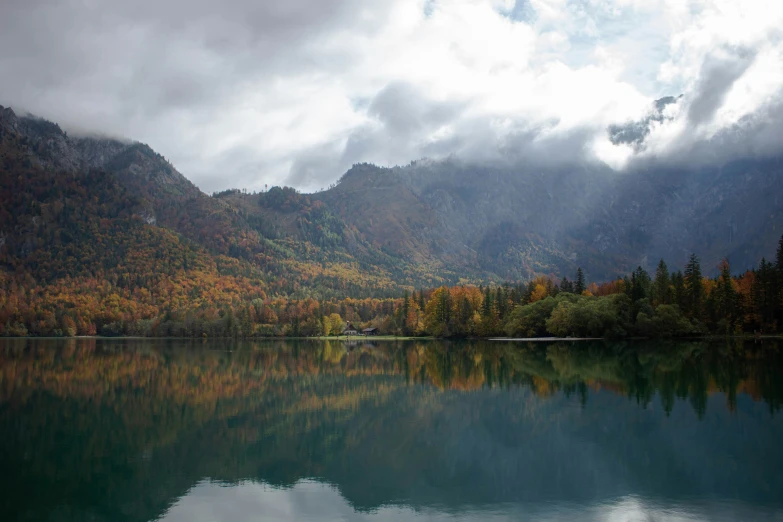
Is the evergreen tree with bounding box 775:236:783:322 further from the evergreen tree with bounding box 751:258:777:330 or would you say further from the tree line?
the evergreen tree with bounding box 751:258:777:330

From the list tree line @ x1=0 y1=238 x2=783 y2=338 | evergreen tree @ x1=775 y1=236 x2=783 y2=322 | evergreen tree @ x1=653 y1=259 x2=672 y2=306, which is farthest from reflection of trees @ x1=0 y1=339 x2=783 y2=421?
Answer: evergreen tree @ x1=653 y1=259 x2=672 y2=306

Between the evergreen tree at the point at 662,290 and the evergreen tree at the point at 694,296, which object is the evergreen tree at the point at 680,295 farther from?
the evergreen tree at the point at 662,290

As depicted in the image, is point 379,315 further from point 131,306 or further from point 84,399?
point 84,399

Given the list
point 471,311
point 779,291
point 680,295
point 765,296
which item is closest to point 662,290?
point 680,295

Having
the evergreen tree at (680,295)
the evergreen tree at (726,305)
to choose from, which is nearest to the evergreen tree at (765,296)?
the evergreen tree at (726,305)

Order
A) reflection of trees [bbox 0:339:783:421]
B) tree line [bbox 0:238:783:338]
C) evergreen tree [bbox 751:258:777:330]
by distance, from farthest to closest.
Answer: tree line [bbox 0:238:783:338] < evergreen tree [bbox 751:258:777:330] < reflection of trees [bbox 0:339:783:421]

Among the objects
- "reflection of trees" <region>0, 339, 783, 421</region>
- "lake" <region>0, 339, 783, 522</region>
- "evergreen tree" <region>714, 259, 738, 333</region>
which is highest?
"evergreen tree" <region>714, 259, 738, 333</region>

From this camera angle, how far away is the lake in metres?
16.9

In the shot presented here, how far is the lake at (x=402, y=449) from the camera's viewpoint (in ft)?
55.6

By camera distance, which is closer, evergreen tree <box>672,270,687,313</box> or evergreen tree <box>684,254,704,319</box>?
evergreen tree <box>684,254,704,319</box>

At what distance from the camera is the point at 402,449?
2386 centimetres

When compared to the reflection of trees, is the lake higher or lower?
lower

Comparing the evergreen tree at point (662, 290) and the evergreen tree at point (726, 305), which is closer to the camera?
the evergreen tree at point (726, 305)

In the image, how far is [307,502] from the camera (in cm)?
1755
